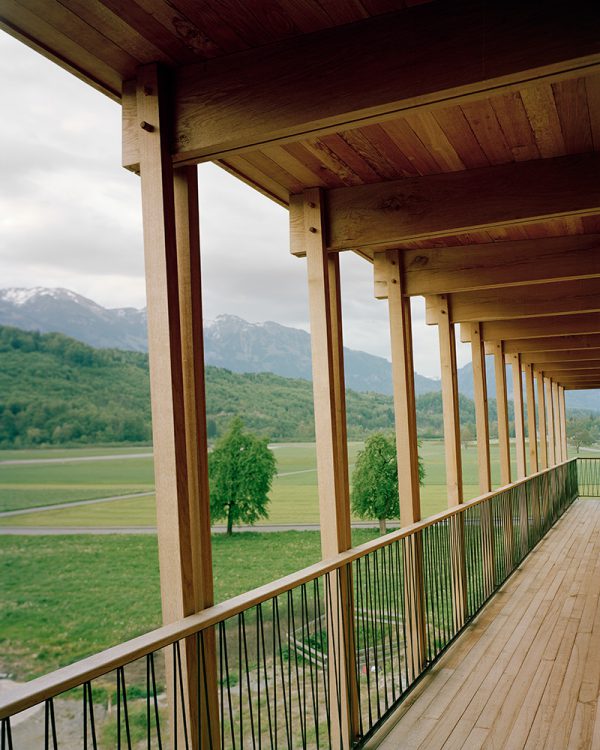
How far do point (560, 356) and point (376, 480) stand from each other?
1981 cm

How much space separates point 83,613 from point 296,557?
11.4 metres

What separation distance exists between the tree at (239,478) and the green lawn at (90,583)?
2.96m

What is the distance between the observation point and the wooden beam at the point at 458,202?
11.5 feet

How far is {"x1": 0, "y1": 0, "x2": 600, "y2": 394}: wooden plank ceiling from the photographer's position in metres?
2.20

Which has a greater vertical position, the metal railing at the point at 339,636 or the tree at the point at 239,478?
the metal railing at the point at 339,636

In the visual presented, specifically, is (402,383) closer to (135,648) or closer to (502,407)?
(135,648)

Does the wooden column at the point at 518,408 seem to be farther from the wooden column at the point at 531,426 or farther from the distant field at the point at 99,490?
the distant field at the point at 99,490

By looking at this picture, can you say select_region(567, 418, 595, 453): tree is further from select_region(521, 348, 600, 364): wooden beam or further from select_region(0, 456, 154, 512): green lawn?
select_region(521, 348, 600, 364): wooden beam

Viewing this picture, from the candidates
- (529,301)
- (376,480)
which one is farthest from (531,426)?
(376,480)

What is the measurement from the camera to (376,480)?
99.0 ft

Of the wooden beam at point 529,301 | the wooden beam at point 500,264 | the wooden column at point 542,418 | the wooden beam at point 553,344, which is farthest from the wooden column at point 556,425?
the wooden beam at point 500,264

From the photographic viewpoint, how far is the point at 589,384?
54.7ft

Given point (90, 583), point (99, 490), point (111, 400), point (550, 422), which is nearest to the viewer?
point (550, 422)

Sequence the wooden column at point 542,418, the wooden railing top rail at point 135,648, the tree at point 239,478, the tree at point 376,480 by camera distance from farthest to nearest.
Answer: the tree at point 239,478, the tree at point 376,480, the wooden column at point 542,418, the wooden railing top rail at point 135,648
